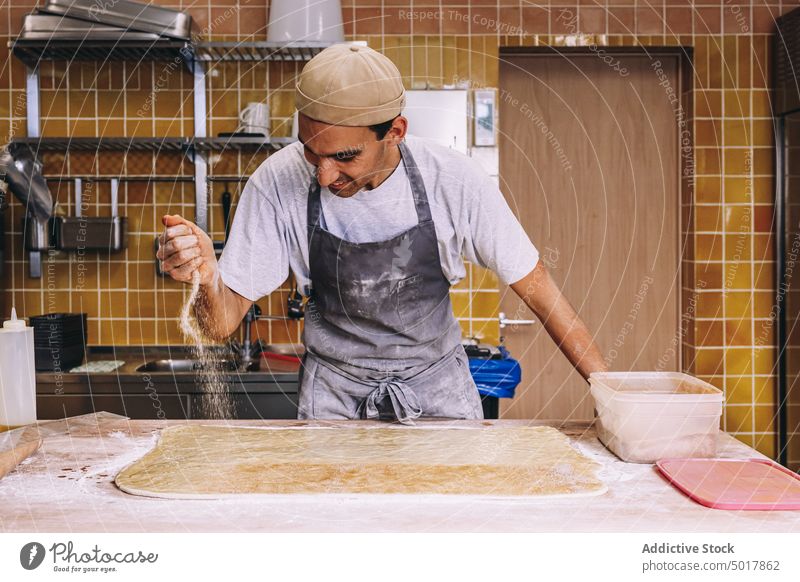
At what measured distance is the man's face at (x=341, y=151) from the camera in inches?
51.6

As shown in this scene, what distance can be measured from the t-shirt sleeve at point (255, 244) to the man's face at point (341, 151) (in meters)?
0.15

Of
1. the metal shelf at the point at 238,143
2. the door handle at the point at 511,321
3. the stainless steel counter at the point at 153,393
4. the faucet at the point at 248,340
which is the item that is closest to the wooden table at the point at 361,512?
the stainless steel counter at the point at 153,393

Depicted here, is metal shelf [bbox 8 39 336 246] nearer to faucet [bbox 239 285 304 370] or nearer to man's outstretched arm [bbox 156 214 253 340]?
faucet [bbox 239 285 304 370]

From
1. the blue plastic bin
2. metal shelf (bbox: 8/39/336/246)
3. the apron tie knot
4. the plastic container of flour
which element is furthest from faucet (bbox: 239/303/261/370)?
the plastic container of flour

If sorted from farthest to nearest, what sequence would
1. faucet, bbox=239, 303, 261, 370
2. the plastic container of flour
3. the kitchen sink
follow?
faucet, bbox=239, 303, 261, 370, the kitchen sink, the plastic container of flour

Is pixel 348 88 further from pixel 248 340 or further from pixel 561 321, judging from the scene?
pixel 248 340

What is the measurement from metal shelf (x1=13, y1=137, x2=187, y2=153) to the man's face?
122cm

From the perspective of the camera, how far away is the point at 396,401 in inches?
56.6

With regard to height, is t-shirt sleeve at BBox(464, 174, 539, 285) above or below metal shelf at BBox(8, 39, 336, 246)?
below

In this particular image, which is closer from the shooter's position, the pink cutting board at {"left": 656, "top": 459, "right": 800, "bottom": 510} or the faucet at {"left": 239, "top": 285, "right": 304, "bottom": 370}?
the pink cutting board at {"left": 656, "top": 459, "right": 800, "bottom": 510}

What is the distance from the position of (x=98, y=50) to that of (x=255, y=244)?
4.73 ft

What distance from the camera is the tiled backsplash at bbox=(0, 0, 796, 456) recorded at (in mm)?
2754

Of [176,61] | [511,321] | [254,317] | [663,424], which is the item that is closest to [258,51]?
[176,61]
